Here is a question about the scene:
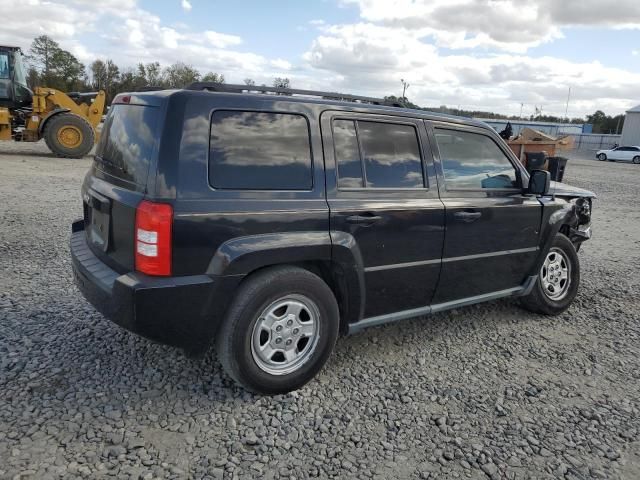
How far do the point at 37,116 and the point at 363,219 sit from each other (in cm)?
1541

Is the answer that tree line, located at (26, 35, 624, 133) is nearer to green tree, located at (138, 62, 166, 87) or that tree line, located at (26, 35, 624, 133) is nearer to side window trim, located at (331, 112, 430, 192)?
green tree, located at (138, 62, 166, 87)

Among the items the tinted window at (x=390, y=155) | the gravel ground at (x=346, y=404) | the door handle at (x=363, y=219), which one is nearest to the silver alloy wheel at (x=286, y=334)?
the gravel ground at (x=346, y=404)

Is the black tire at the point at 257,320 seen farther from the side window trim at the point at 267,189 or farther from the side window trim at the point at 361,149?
the side window trim at the point at 361,149

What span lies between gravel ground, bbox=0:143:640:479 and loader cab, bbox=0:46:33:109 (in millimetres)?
13030

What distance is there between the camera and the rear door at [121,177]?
2.89 meters

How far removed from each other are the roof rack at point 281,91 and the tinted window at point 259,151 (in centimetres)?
28

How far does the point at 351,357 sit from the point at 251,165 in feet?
5.59

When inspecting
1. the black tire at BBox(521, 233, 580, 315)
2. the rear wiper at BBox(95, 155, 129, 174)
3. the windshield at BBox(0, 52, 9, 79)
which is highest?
the windshield at BBox(0, 52, 9, 79)

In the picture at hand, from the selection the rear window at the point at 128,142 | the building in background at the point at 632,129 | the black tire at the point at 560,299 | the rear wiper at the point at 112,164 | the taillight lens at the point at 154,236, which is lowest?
the black tire at the point at 560,299

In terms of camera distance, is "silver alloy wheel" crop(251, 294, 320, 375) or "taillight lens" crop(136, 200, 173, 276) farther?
"silver alloy wheel" crop(251, 294, 320, 375)

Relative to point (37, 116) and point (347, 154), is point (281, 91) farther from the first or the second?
point (37, 116)

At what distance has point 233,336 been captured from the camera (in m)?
2.99

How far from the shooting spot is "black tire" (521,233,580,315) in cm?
478

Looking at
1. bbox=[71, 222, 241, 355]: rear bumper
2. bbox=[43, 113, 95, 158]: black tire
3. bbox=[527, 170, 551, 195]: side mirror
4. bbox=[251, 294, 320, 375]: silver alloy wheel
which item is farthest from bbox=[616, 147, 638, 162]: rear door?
bbox=[71, 222, 241, 355]: rear bumper
